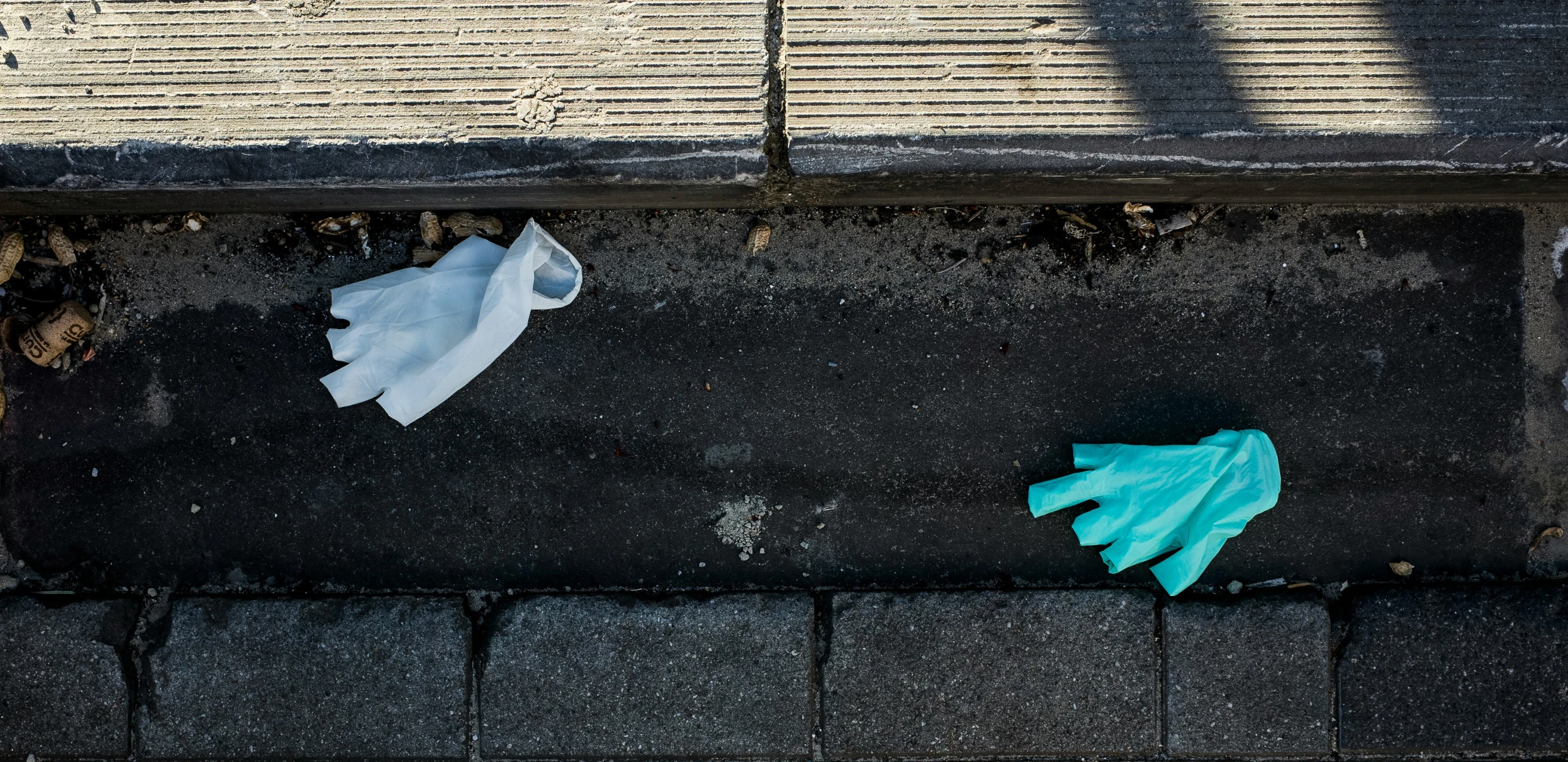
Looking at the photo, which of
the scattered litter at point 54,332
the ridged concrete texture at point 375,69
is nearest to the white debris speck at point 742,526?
the ridged concrete texture at point 375,69

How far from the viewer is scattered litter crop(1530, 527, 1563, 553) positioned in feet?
9.12

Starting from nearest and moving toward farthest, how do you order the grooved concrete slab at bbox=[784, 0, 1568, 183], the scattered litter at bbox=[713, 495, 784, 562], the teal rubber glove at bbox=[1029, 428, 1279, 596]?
the grooved concrete slab at bbox=[784, 0, 1568, 183] < the teal rubber glove at bbox=[1029, 428, 1279, 596] < the scattered litter at bbox=[713, 495, 784, 562]

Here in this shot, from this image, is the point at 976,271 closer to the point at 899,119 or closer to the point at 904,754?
the point at 899,119

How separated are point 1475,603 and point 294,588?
11.9ft

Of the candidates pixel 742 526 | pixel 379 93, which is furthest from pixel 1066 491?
pixel 379 93

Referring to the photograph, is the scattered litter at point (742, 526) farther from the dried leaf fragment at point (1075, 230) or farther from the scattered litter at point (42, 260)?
the scattered litter at point (42, 260)

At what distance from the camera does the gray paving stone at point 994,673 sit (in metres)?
2.75

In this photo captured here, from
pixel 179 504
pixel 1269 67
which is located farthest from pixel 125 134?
pixel 1269 67

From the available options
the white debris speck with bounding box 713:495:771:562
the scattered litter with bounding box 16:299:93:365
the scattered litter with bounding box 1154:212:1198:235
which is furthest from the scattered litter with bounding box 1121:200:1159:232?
the scattered litter with bounding box 16:299:93:365

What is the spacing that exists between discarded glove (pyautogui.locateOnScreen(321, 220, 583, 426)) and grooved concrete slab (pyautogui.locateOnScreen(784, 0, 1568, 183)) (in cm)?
98

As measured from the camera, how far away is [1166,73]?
7.26ft

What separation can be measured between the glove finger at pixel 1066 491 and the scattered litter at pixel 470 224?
1829 mm

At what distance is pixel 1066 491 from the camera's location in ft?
8.93

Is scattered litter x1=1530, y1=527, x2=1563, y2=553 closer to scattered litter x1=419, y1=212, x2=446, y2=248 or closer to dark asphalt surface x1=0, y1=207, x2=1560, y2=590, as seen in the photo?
dark asphalt surface x1=0, y1=207, x2=1560, y2=590
